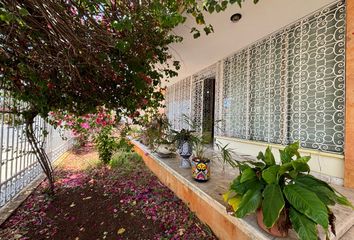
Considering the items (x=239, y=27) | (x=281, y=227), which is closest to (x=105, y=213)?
(x=281, y=227)

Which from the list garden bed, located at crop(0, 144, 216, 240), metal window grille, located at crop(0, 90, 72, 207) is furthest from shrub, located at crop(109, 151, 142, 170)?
metal window grille, located at crop(0, 90, 72, 207)

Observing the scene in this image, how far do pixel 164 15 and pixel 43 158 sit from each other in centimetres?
287

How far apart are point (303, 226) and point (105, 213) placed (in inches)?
92.8

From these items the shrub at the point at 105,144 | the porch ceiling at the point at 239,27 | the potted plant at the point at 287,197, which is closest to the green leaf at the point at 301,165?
the potted plant at the point at 287,197

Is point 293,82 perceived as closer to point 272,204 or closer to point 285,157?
point 285,157

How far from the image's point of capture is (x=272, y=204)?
1.03m

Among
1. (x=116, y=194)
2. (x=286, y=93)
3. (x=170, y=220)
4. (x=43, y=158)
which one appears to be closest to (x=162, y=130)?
(x=116, y=194)

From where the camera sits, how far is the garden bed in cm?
202

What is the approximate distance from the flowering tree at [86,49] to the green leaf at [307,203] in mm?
1333

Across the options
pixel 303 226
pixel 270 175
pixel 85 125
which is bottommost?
pixel 303 226

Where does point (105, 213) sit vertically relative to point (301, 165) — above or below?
below

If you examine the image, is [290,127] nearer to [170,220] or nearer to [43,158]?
[170,220]

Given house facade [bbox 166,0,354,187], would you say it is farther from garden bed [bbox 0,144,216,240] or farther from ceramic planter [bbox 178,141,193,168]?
garden bed [bbox 0,144,216,240]

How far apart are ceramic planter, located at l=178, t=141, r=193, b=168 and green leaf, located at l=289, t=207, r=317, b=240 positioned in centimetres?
165
